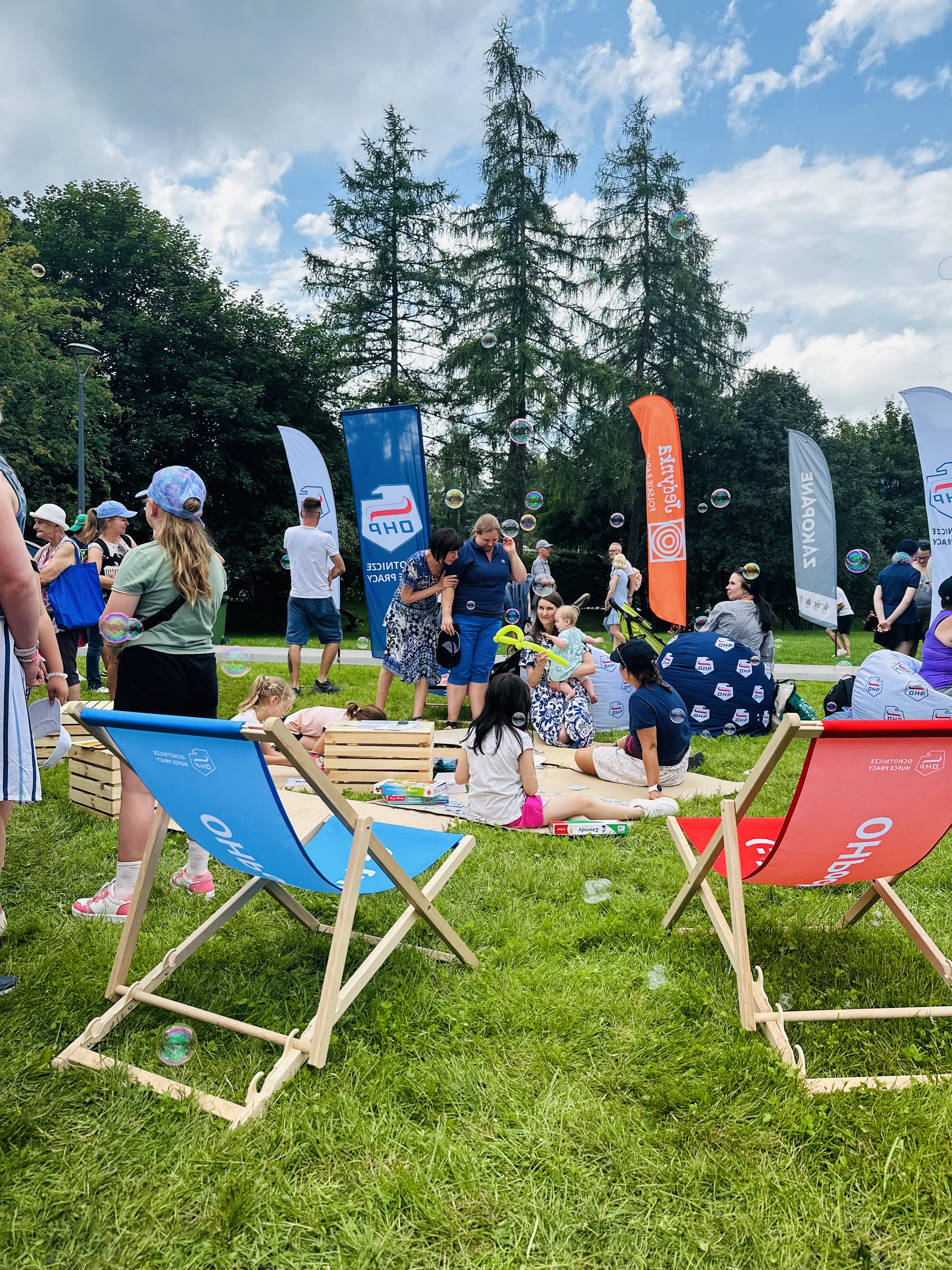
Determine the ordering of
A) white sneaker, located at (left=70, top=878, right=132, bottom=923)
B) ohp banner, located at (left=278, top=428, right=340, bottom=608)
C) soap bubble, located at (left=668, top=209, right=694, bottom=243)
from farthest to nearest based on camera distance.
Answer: ohp banner, located at (left=278, top=428, right=340, bottom=608), soap bubble, located at (left=668, top=209, right=694, bottom=243), white sneaker, located at (left=70, top=878, right=132, bottom=923)

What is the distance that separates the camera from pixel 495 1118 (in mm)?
1949

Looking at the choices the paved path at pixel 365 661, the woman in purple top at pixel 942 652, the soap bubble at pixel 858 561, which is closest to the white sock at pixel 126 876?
the woman in purple top at pixel 942 652

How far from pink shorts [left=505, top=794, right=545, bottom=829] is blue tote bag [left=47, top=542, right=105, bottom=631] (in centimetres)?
397

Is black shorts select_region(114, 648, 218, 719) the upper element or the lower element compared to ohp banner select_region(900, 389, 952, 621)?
lower

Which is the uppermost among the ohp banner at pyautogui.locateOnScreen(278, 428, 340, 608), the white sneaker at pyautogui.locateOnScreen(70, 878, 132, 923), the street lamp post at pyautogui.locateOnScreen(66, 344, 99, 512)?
the street lamp post at pyautogui.locateOnScreen(66, 344, 99, 512)

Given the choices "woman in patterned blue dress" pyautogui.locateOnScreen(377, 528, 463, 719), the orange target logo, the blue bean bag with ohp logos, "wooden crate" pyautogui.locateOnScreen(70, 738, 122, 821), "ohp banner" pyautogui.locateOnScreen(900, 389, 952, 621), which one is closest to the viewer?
"wooden crate" pyautogui.locateOnScreen(70, 738, 122, 821)

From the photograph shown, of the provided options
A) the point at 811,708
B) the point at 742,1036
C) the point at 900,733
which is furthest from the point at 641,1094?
the point at 811,708

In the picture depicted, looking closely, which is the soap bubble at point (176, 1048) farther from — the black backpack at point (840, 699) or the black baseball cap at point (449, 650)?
the black backpack at point (840, 699)

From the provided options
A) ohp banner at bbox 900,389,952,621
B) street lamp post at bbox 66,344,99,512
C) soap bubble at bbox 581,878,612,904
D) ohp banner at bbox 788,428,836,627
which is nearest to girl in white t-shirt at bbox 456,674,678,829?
soap bubble at bbox 581,878,612,904

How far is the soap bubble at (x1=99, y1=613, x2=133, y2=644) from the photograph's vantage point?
9.30 feet

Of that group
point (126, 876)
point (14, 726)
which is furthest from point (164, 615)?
point (126, 876)

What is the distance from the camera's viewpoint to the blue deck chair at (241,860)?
2.01 m

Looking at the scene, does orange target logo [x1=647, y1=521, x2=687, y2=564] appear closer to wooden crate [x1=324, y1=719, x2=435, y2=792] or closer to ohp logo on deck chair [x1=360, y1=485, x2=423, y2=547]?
ohp logo on deck chair [x1=360, y1=485, x2=423, y2=547]

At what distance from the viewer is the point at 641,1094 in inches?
80.4
